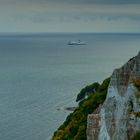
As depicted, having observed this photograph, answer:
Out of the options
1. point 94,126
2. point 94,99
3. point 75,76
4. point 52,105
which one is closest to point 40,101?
point 52,105

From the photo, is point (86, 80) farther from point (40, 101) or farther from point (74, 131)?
point (74, 131)

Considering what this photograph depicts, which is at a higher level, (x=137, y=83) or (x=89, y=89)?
(x=89, y=89)

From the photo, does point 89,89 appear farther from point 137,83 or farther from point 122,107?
point 122,107

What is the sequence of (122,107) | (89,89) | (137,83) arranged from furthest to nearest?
(89,89), (137,83), (122,107)

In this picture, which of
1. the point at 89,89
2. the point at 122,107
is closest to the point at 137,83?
the point at 122,107

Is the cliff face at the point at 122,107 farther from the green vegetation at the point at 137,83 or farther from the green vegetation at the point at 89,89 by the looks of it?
the green vegetation at the point at 89,89

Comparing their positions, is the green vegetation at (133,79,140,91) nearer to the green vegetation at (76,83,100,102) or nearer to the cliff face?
the cliff face

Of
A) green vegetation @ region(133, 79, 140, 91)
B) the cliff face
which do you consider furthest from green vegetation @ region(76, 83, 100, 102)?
green vegetation @ region(133, 79, 140, 91)

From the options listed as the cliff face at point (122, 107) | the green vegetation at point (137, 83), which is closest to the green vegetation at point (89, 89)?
the cliff face at point (122, 107)

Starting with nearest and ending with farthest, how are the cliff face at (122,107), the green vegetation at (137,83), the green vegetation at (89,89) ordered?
the cliff face at (122,107)
the green vegetation at (137,83)
the green vegetation at (89,89)
